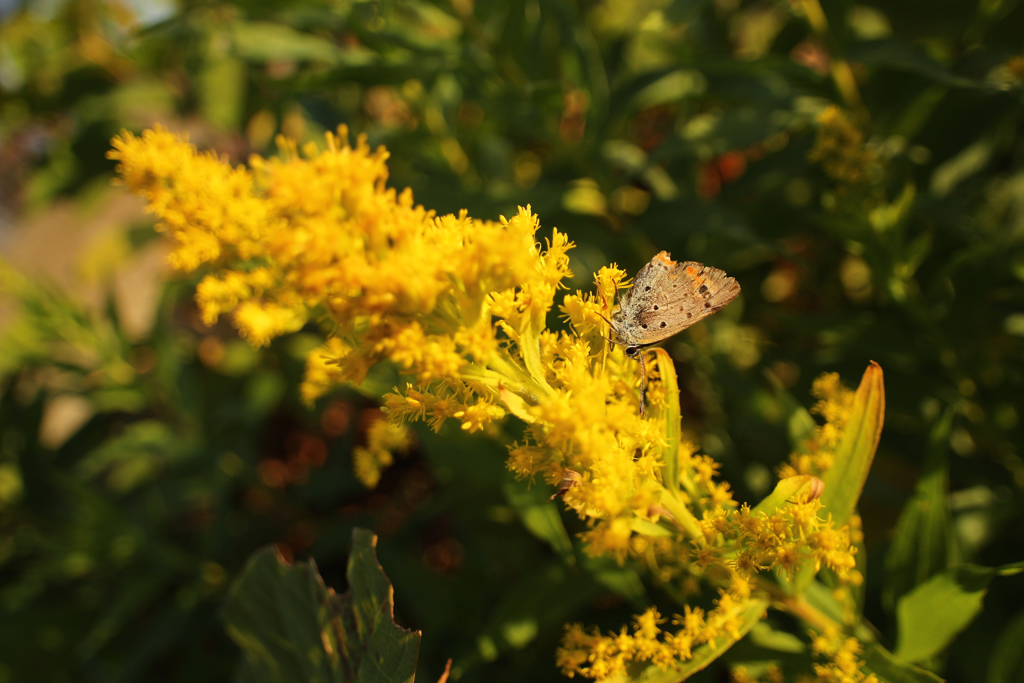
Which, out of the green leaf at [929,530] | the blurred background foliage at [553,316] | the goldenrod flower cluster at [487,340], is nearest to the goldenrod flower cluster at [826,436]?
the goldenrod flower cluster at [487,340]

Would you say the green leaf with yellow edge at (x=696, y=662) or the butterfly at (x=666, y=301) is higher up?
the butterfly at (x=666, y=301)

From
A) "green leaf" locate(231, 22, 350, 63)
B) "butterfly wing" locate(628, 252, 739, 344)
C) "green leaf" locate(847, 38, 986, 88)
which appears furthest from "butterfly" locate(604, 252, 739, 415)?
"green leaf" locate(231, 22, 350, 63)

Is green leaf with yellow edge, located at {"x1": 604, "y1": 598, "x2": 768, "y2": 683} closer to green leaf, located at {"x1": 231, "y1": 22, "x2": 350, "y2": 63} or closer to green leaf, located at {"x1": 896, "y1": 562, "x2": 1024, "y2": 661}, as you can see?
green leaf, located at {"x1": 896, "y1": 562, "x2": 1024, "y2": 661}

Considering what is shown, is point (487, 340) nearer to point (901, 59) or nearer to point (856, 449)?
point (856, 449)

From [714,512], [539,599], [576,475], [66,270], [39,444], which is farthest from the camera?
[66,270]

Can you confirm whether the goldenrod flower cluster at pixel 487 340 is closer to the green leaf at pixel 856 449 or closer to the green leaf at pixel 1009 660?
the green leaf at pixel 856 449

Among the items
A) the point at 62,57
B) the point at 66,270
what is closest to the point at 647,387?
the point at 62,57

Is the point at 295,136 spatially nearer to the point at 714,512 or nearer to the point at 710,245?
the point at 710,245
